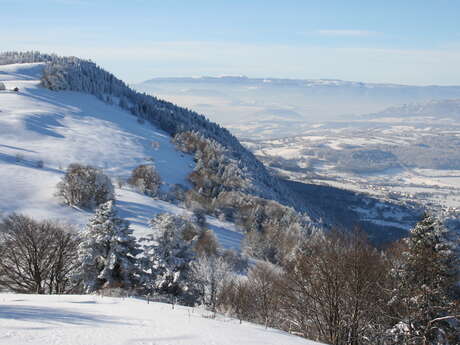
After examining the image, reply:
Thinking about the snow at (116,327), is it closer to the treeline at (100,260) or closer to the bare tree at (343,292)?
the bare tree at (343,292)

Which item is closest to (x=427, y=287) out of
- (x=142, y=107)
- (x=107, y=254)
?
(x=107, y=254)

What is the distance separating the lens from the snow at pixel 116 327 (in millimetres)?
8633

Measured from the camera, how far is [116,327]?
31.9 feet

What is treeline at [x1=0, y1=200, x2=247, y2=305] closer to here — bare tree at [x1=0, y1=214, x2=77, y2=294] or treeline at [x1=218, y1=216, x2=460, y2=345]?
bare tree at [x1=0, y1=214, x2=77, y2=294]

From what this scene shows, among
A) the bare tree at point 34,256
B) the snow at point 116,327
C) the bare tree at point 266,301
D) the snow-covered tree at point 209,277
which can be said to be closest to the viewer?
the snow at point 116,327

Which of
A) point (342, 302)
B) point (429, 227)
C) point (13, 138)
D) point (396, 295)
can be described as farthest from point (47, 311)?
point (13, 138)

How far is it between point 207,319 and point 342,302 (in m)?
5.03

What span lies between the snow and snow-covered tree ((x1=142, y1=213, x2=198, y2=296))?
25.5 ft

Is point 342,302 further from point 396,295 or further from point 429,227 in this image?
point 429,227

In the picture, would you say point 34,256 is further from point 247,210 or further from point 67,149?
point 67,149

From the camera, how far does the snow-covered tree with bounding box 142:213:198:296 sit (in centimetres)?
2078

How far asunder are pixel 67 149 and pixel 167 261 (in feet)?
160

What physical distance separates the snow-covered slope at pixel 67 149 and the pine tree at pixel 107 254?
490 inches

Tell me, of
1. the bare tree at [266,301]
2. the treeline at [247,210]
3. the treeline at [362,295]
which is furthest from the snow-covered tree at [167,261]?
the treeline at [247,210]
